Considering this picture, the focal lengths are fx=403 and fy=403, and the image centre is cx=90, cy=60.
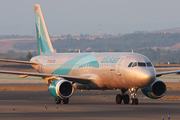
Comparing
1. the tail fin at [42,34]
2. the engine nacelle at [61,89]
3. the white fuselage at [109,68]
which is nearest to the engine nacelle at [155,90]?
the white fuselage at [109,68]

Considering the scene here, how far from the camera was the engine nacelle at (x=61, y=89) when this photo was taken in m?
32.7

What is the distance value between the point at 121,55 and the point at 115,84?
2.58 metres

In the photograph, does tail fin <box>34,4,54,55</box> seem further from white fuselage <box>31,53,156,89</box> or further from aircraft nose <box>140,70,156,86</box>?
aircraft nose <box>140,70,156,86</box>

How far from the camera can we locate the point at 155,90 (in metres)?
35.0

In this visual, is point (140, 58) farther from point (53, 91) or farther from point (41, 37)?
point (41, 37)

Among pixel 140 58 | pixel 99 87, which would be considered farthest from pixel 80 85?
pixel 140 58

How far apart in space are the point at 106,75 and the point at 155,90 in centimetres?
460

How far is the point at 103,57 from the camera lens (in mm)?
36031

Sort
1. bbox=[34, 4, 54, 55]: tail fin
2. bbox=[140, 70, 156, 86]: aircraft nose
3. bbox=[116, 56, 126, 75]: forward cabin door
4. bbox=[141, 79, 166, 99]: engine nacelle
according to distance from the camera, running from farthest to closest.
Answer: bbox=[34, 4, 54, 55]: tail fin < bbox=[141, 79, 166, 99]: engine nacelle < bbox=[116, 56, 126, 75]: forward cabin door < bbox=[140, 70, 156, 86]: aircraft nose

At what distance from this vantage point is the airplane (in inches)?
1228

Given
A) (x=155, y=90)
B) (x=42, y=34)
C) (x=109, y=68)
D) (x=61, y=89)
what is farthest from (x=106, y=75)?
(x=42, y=34)

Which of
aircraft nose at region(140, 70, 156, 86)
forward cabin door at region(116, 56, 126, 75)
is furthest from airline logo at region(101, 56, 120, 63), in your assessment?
aircraft nose at region(140, 70, 156, 86)

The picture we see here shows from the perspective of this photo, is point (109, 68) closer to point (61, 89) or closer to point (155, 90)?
point (61, 89)

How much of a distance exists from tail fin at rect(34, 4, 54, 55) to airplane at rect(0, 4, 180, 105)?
581 cm
